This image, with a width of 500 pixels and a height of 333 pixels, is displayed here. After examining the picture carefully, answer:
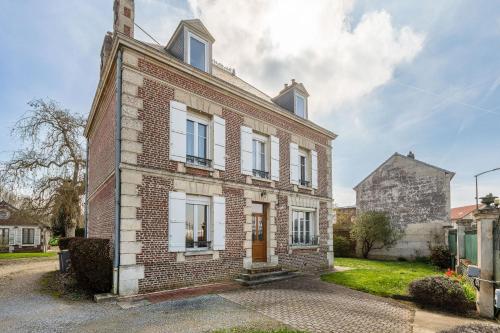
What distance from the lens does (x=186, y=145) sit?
29.5 feet

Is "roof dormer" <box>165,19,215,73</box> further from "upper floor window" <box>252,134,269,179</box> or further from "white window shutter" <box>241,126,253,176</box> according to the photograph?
"upper floor window" <box>252,134,269,179</box>

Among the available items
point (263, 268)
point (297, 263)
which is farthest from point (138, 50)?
point (297, 263)

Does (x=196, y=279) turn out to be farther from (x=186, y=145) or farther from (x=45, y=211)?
(x=45, y=211)

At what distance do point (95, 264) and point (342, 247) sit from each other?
1634 cm

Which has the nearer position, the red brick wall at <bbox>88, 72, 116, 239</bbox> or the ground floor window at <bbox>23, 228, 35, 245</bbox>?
the red brick wall at <bbox>88, 72, 116, 239</bbox>

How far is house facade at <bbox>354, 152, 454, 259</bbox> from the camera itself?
1742 cm

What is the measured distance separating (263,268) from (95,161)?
7.37 metres

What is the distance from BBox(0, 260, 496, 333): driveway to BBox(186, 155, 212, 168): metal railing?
3670mm

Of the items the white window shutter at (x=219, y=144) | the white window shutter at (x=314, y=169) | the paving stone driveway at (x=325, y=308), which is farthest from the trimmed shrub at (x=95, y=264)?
the white window shutter at (x=314, y=169)

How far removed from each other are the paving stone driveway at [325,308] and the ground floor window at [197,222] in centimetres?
176

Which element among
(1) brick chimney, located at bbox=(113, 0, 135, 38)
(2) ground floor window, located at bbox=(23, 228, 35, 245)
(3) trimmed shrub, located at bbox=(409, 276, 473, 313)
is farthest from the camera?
(2) ground floor window, located at bbox=(23, 228, 35, 245)

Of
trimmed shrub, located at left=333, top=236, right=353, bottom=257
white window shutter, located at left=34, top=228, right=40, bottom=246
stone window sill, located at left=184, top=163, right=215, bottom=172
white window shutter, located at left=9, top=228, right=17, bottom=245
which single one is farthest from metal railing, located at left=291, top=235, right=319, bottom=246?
white window shutter, located at left=9, top=228, right=17, bottom=245

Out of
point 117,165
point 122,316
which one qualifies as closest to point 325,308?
point 122,316

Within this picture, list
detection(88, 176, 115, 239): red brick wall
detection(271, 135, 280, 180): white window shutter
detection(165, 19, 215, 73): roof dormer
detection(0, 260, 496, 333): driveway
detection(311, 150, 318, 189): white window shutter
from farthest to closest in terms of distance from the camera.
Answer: detection(311, 150, 318, 189): white window shutter → detection(271, 135, 280, 180): white window shutter → detection(165, 19, 215, 73): roof dormer → detection(88, 176, 115, 239): red brick wall → detection(0, 260, 496, 333): driveway
